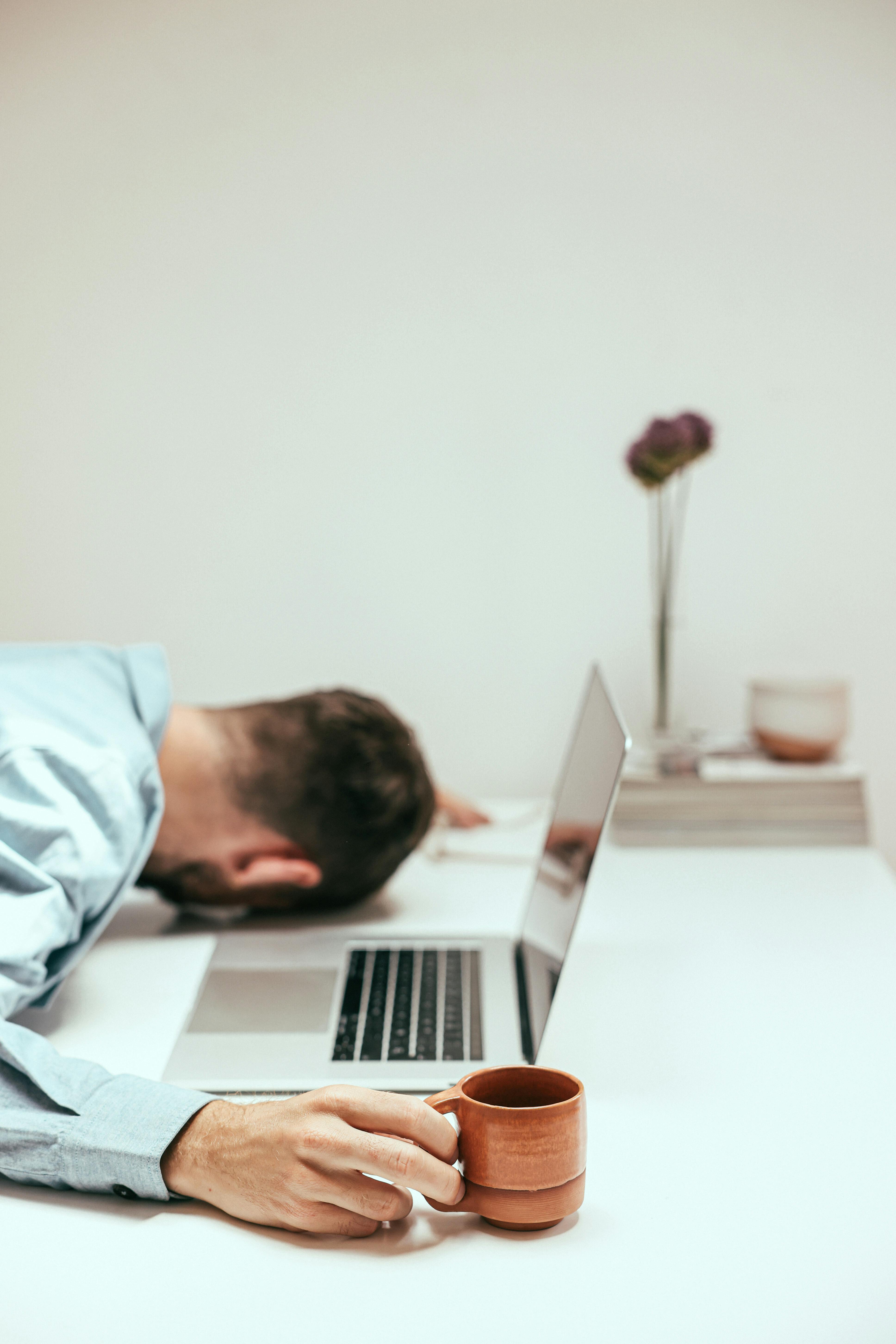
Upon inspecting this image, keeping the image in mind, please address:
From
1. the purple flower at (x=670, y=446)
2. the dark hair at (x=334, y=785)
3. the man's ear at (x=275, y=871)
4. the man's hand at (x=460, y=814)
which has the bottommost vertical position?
the man's hand at (x=460, y=814)

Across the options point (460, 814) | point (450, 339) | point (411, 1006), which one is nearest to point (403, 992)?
point (411, 1006)

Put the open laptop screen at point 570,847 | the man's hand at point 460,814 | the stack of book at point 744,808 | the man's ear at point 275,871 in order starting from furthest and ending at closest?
the man's hand at point 460,814 → the stack of book at point 744,808 → the man's ear at point 275,871 → the open laptop screen at point 570,847

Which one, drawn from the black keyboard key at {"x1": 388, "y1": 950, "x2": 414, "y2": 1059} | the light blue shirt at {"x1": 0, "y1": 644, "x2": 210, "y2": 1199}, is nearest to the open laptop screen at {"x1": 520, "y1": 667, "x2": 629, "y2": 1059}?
the black keyboard key at {"x1": 388, "y1": 950, "x2": 414, "y2": 1059}

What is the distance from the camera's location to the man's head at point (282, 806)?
1.12 metres

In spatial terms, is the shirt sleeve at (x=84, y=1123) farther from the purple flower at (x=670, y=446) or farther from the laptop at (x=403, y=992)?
the purple flower at (x=670, y=446)

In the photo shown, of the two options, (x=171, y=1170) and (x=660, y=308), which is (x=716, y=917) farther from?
(x=660, y=308)

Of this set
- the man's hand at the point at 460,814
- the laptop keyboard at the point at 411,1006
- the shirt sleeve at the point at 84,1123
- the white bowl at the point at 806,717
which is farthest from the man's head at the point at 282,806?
the white bowl at the point at 806,717

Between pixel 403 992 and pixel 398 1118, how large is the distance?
356mm

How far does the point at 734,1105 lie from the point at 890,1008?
0.76 feet

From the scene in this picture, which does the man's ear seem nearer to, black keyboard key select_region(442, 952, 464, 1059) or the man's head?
the man's head

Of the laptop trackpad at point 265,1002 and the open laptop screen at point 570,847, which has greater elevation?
the open laptop screen at point 570,847

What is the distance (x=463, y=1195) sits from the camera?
A: 619 mm

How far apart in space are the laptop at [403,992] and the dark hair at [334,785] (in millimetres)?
82

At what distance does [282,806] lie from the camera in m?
1.13
